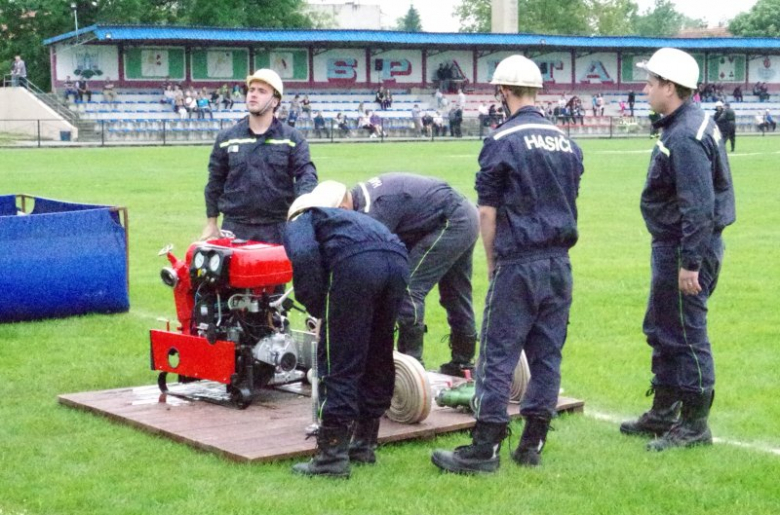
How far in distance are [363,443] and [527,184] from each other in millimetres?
1605

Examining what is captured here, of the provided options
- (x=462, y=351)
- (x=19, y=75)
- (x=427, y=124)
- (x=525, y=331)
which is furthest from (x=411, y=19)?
(x=525, y=331)

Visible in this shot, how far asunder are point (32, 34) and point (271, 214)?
63134 millimetres

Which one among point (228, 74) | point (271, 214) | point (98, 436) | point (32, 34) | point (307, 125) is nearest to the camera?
point (98, 436)

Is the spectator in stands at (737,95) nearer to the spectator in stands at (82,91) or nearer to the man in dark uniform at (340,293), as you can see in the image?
the spectator in stands at (82,91)

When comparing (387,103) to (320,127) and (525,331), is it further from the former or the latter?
(525,331)

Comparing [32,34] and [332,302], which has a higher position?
[32,34]

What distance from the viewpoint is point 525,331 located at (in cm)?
632

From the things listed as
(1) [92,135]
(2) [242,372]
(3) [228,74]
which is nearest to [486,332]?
(2) [242,372]

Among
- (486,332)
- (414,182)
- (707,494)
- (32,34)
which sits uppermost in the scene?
(32,34)

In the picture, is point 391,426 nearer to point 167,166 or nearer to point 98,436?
point 98,436

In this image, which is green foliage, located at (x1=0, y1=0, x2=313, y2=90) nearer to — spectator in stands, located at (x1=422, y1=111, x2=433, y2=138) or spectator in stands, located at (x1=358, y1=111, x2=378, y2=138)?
spectator in stands, located at (x1=358, y1=111, x2=378, y2=138)

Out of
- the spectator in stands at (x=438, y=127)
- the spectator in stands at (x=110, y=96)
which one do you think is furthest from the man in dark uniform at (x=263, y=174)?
the spectator in stands at (x=438, y=127)

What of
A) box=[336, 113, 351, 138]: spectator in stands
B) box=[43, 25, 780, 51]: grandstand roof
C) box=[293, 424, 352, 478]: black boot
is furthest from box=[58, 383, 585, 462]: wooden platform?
box=[43, 25, 780, 51]: grandstand roof

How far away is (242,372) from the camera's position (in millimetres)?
7656
